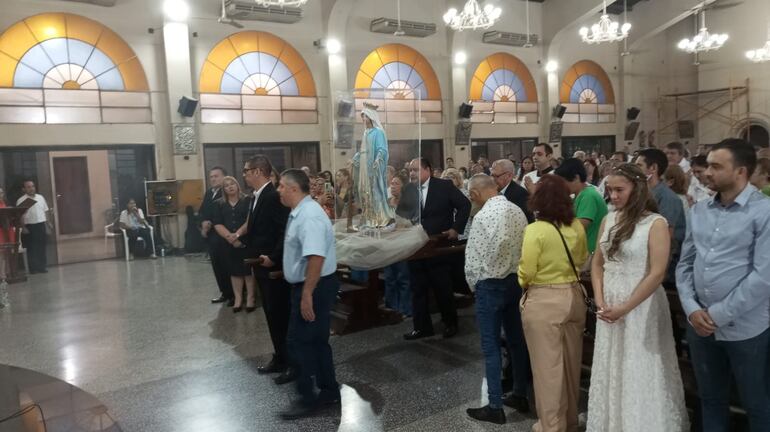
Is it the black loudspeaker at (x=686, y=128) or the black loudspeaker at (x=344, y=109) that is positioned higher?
the black loudspeaker at (x=686, y=128)

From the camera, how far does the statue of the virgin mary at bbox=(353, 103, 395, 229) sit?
17.4 ft

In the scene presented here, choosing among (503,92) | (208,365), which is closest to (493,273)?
(208,365)

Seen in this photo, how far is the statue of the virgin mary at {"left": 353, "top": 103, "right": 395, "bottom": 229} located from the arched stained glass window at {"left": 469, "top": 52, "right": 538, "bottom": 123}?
10.4 meters

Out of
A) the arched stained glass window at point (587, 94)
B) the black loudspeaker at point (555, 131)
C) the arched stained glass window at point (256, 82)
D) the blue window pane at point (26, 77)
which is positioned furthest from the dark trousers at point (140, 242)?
the arched stained glass window at point (587, 94)

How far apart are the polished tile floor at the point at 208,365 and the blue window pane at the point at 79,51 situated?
4872 mm

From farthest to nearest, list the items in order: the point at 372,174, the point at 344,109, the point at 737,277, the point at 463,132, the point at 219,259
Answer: the point at 463,132 < the point at 219,259 < the point at 344,109 < the point at 372,174 < the point at 737,277

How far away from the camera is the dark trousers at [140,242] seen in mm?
10445

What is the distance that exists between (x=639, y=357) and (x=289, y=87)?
1084 cm

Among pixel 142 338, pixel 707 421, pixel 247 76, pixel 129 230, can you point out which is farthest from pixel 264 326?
pixel 247 76

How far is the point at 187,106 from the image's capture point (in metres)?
10.8

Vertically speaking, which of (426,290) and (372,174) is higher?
(372,174)

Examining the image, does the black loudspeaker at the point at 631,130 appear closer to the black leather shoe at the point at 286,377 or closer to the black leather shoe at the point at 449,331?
the black leather shoe at the point at 449,331

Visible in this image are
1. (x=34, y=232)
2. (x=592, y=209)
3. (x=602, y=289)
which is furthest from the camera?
(x=34, y=232)

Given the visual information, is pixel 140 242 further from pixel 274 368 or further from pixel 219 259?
pixel 274 368
